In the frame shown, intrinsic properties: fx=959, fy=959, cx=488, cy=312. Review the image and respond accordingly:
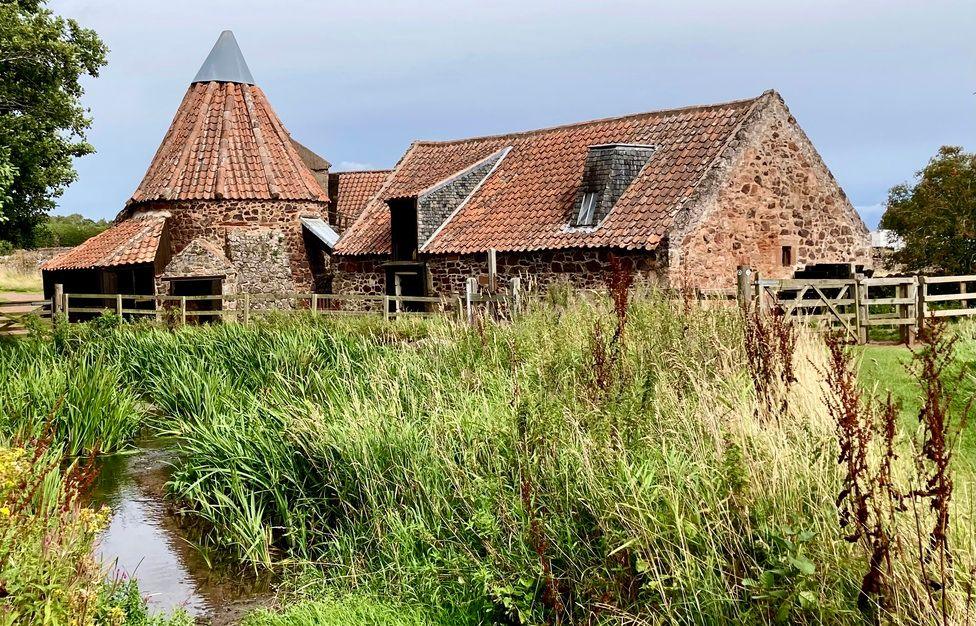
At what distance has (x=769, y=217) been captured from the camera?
22.5 metres

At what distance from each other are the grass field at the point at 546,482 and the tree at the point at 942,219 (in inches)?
797

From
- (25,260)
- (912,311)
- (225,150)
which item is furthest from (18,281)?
(912,311)

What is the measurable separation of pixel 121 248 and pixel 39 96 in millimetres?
4982

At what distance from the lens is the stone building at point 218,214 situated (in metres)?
27.0

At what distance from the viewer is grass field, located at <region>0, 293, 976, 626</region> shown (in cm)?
503

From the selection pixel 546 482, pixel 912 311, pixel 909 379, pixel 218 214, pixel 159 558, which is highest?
pixel 218 214

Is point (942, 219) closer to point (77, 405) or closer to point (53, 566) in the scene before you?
point (77, 405)

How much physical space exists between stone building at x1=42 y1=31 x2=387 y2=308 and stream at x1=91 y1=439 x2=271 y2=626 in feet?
55.2

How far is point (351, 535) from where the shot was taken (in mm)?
7457

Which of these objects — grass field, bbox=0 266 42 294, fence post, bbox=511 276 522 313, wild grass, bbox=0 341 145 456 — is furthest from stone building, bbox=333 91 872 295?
grass field, bbox=0 266 42 294

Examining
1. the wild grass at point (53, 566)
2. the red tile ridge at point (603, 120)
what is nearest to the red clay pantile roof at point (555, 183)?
the red tile ridge at point (603, 120)

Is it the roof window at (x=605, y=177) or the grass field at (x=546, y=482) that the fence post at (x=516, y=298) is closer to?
the grass field at (x=546, y=482)

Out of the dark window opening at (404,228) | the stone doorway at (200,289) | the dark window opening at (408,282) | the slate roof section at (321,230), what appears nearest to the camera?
the dark window opening at (408,282)

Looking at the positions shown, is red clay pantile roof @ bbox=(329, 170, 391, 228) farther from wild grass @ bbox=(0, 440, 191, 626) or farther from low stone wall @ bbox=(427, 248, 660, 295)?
wild grass @ bbox=(0, 440, 191, 626)
